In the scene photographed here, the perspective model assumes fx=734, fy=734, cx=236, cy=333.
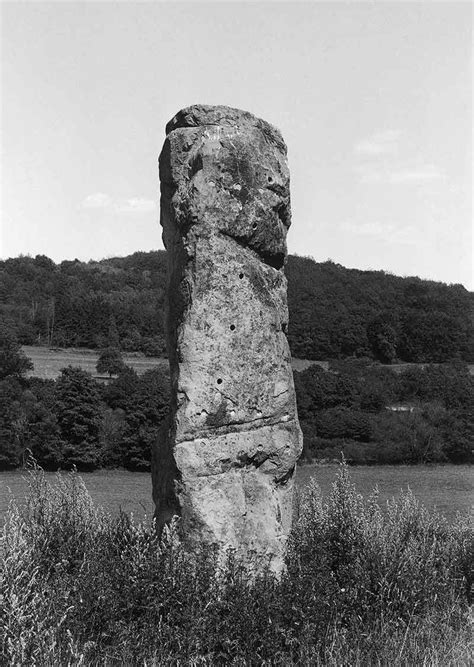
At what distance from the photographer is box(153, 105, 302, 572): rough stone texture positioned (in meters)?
6.46

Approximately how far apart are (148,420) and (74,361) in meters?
13.6

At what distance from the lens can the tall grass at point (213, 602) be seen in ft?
17.0

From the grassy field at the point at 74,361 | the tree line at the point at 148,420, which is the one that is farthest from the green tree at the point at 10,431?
the grassy field at the point at 74,361

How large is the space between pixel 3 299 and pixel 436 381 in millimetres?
26423

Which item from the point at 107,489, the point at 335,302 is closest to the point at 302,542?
the point at 107,489

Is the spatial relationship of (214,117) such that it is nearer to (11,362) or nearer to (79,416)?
(79,416)

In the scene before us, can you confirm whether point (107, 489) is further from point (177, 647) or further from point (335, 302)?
point (335, 302)

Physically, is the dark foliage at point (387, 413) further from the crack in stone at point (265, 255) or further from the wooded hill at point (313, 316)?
the crack in stone at point (265, 255)

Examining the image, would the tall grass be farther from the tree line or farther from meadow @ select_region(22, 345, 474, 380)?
meadow @ select_region(22, 345, 474, 380)

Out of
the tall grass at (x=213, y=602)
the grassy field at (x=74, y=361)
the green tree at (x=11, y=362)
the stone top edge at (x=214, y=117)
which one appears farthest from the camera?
the grassy field at (x=74, y=361)

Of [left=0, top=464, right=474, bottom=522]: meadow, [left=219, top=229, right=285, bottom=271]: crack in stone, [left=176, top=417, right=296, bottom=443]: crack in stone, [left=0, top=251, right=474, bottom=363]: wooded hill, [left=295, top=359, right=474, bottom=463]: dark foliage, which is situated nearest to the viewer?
[left=176, top=417, right=296, bottom=443]: crack in stone

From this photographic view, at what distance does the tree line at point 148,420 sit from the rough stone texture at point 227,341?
14804 mm

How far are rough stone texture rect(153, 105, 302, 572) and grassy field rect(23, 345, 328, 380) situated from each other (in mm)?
24505

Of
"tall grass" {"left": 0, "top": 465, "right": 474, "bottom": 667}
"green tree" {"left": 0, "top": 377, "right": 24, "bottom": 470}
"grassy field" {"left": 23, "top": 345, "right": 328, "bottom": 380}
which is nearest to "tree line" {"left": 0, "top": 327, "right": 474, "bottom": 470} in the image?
"green tree" {"left": 0, "top": 377, "right": 24, "bottom": 470}
